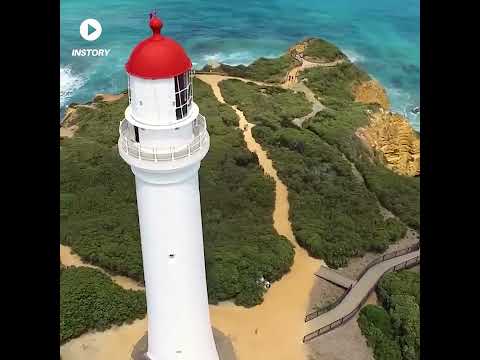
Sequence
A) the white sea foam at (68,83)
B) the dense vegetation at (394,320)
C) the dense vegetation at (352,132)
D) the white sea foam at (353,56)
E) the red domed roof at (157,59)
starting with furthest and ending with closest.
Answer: the white sea foam at (353,56) → the white sea foam at (68,83) → the dense vegetation at (352,132) → the dense vegetation at (394,320) → the red domed roof at (157,59)

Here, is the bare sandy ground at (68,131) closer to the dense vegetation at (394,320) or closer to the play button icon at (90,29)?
the play button icon at (90,29)

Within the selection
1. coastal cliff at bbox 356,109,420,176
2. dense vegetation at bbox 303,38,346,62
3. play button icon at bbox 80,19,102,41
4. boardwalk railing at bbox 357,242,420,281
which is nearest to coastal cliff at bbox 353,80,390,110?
dense vegetation at bbox 303,38,346,62

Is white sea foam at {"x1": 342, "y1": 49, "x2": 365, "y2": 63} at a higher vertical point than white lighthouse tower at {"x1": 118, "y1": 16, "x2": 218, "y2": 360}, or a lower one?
lower

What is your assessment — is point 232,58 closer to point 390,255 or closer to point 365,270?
point 390,255

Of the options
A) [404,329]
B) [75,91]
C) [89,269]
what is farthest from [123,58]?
[404,329]

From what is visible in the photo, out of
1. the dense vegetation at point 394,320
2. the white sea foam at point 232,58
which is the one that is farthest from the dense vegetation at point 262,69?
the dense vegetation at point 394,320

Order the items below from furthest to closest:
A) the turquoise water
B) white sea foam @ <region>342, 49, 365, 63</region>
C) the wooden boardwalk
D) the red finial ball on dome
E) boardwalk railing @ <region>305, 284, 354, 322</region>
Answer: white sea foam @ <region>342, 49, 365, 63</region> → the turquoise water → the wooden boardwalk → boardwalk railing @ <region>305, 284, 354, 322</region> → the red finial ball on dome

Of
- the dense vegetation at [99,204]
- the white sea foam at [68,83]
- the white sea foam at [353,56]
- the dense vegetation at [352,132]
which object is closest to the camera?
the dense vegetation at [99,204]

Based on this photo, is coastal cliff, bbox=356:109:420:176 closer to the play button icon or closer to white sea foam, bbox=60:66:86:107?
the play button icon

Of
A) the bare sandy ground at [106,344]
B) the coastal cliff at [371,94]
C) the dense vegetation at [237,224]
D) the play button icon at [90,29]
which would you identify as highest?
the play button icon at [90,29]
